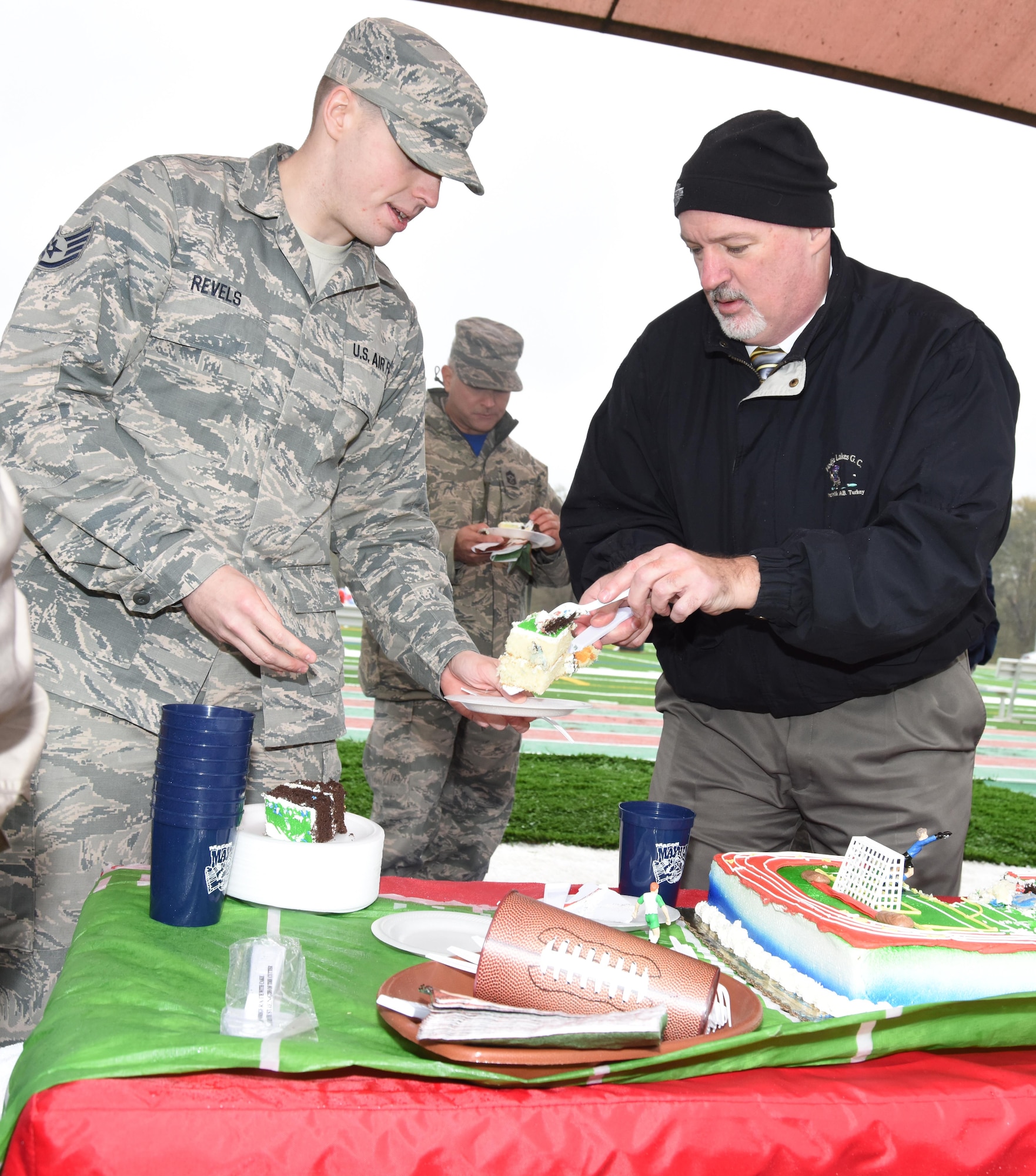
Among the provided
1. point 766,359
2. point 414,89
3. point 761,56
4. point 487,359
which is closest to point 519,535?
point 487,359

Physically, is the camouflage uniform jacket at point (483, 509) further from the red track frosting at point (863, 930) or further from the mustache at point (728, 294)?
the red track frosting at point (863, 930)

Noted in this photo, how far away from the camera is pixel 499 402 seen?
14.8ft

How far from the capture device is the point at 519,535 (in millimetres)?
4266

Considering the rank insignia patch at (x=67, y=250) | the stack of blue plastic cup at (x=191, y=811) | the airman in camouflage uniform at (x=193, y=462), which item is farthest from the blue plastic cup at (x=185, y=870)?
the rank insignia patch at (x=67, y=250)

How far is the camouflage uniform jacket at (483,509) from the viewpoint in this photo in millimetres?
4410

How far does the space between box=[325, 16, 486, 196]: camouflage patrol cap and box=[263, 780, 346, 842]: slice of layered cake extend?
1174 millimetres

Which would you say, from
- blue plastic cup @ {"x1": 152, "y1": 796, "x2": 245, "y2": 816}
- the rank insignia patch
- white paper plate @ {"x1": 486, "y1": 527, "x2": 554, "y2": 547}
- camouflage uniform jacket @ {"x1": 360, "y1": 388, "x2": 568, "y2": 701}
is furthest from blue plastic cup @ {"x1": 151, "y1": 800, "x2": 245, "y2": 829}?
white paper plate @ {"x1": 486, "y1": 527, "x2": 554, "y2": 547}

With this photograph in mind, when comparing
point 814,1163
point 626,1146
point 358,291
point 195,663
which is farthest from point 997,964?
point 358,291

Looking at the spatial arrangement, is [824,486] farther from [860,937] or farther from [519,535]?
[519,535]

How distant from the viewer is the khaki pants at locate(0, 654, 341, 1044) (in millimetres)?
1740

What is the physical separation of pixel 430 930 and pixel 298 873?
199 millimetres

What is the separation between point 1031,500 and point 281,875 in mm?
12669

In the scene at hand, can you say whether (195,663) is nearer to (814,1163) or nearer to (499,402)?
(814,1163)

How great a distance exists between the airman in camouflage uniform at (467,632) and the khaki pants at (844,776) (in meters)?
1.81
